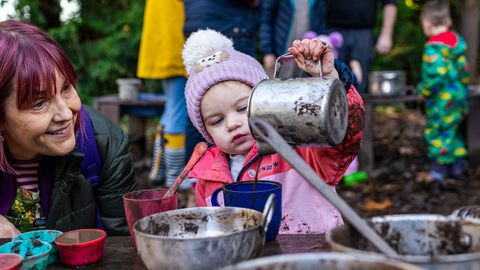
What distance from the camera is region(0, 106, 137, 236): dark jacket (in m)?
1.54

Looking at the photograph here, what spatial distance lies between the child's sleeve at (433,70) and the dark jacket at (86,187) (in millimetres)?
3615

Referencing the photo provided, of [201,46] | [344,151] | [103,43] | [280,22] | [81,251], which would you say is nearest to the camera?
[81,251]

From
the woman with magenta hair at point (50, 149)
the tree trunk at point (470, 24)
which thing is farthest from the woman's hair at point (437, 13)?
the tree trunk at point (470, 24)

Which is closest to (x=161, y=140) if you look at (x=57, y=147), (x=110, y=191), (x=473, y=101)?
(x=110, y=191)

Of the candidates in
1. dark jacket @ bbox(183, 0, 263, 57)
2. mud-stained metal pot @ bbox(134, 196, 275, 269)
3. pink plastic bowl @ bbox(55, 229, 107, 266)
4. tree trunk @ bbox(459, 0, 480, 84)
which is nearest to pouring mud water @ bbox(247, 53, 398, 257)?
mud-stained metal pot @ bbox(134, 196, 275, 269)

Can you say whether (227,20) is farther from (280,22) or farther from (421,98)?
(421,98)

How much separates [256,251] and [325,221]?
31.2 inches

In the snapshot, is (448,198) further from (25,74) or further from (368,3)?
(25,74)


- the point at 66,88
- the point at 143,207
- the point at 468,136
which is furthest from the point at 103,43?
the point at 143,207

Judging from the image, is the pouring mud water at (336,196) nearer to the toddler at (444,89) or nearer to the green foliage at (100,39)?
the toddler at (444,89)

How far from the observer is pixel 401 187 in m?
4.16

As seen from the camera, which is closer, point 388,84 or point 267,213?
point 267,213

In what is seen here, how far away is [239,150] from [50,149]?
2.26 ft

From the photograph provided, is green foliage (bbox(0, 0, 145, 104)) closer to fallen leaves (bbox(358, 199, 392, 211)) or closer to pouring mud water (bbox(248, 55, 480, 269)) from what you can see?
fallen leaves (bbox(358, 199, 392, 211))
